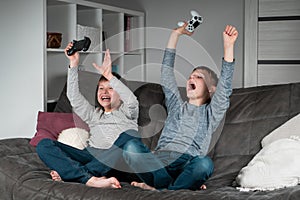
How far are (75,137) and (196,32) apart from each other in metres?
1.98

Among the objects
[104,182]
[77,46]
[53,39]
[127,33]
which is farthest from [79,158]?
[127,33]

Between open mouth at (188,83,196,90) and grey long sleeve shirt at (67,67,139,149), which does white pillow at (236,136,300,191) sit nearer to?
open mouth at (188,83,196,90)

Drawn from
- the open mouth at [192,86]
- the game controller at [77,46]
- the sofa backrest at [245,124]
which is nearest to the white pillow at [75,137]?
the sofa backrest at [245,124]

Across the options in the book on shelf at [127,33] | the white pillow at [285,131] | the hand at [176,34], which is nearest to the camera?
the white pillow at [285,131]

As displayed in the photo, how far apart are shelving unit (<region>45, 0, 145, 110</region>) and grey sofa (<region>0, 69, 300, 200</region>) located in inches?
26.9

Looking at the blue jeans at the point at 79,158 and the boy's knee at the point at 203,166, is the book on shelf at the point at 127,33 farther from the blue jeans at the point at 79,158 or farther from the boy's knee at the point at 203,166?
the boy's knee at the point at 203,166

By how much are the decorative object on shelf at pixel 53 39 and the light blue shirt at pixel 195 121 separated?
3.51ft

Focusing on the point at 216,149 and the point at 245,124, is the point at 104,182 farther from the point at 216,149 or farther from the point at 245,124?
the point at 245,124

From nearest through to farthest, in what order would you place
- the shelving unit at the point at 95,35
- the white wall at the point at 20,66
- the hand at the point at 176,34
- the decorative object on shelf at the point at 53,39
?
1. the hand at the point at 176,34
2. the white wall at the point at 20,66
3. the decorative object on shelf at the point at 53,39
4. the shelving unit at the point at 95,35

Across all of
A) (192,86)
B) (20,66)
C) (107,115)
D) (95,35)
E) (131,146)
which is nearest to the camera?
(131,146)

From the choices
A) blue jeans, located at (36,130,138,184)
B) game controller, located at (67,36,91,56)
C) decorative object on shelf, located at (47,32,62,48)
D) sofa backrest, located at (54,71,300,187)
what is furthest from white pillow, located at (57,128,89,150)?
decorative object on shelf, located at (47,32,62,48)

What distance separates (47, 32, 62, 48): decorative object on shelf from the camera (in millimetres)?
3852

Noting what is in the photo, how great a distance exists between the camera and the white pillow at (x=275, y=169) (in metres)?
2.51

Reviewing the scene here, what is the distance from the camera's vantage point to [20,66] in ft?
12.4
